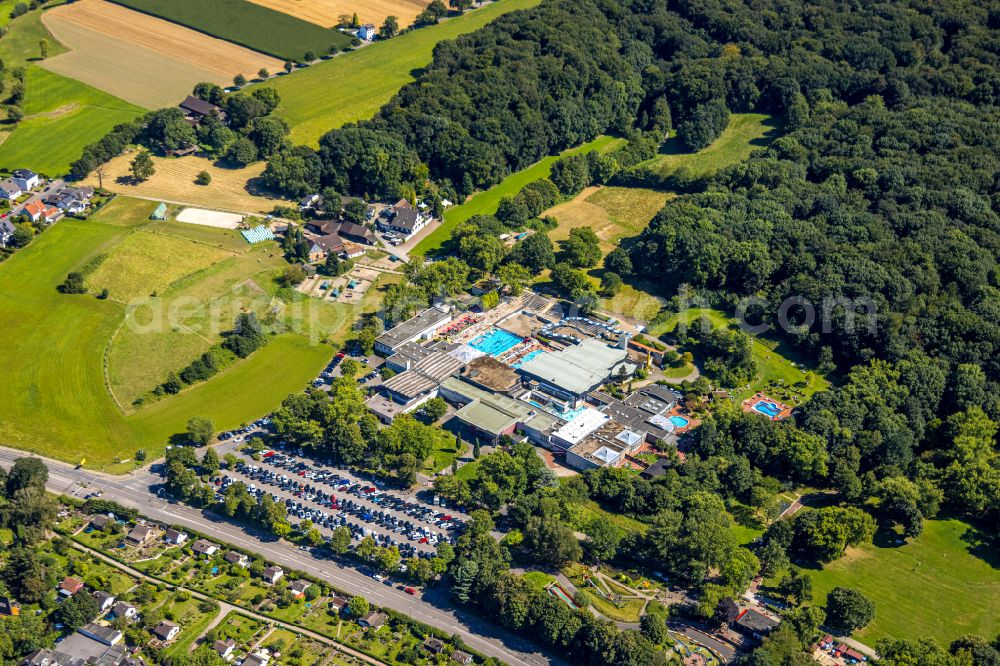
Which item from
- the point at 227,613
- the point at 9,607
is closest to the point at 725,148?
the point at 227,613

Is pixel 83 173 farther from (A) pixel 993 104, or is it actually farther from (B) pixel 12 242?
(A) pixel 993 104

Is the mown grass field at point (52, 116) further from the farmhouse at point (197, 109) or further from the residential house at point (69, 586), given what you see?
the residential house at point (69, 586)

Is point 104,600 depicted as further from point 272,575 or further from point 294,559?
point 294,559

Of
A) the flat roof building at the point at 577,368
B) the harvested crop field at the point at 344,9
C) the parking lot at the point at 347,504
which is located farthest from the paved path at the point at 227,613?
the harvested crop field at the point at 344,9

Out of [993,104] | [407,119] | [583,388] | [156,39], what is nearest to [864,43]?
[993,104]

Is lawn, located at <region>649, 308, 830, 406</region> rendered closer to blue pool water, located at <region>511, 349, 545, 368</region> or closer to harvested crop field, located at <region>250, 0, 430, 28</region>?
blue pool water, located at <region>511, 349, 545, 368</region>
